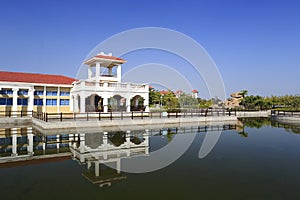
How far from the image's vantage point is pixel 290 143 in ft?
41.8

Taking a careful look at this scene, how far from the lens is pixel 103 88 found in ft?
70.2

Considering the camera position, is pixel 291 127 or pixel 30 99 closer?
pixel 291 127

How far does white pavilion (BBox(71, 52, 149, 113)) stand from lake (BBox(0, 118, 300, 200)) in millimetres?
9498

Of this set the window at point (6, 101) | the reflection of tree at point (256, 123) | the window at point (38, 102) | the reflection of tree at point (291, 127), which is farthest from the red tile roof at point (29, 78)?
the reflection of tree at point (291, 127)

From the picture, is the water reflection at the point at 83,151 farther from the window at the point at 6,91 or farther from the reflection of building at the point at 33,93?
the window at the point at 6,91

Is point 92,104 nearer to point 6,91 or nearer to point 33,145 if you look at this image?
point 6,91

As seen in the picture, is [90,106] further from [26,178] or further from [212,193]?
[212,193]

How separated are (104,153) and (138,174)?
9.73 ft

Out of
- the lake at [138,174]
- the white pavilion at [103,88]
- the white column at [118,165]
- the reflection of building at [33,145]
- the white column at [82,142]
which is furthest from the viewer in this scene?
the white pavilion at [103,88]

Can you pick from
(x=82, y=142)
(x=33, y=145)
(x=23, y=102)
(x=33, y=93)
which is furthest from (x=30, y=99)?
(x=82, y=142)

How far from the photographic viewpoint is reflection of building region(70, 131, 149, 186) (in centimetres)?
684

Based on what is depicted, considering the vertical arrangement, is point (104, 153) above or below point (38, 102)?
below

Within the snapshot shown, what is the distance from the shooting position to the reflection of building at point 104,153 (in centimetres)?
684

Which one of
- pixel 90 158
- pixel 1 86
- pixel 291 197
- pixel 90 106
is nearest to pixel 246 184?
pixel 291 197
